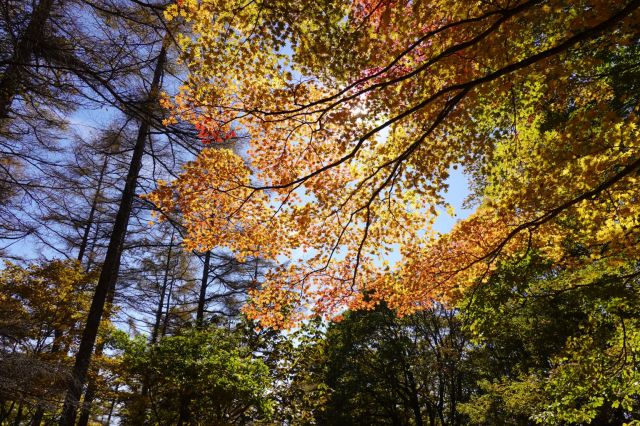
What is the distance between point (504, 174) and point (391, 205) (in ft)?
7.03

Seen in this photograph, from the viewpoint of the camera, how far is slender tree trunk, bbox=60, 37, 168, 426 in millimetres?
6127

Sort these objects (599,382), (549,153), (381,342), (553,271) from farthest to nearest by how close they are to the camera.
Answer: (381,342), (553,271), (599,382), (549,153)

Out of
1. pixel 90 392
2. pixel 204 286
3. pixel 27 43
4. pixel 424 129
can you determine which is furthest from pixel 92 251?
pixel 424 129

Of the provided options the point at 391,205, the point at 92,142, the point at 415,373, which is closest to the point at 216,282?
the point at 92,142

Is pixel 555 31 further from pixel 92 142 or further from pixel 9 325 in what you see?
pixel 92 142

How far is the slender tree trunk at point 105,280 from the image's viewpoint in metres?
6.13

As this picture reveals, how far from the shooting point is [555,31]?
17.3ft

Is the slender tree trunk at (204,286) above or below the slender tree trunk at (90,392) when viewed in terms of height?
above

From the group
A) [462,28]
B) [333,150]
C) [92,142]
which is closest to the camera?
[462,28]

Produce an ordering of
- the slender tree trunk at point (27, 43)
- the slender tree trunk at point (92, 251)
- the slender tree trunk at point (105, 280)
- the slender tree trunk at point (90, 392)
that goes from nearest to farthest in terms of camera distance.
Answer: the slender tree trunk at point (27, 43) → the slender tree trunk at point (105, 280) → the slender tree trunk at point (90, 392) → the slender tree trunk at point (92, 251)

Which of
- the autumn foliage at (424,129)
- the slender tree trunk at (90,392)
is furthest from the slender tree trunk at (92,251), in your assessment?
the autumn foliage at (424,129)

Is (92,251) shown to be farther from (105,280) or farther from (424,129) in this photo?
(424,129)

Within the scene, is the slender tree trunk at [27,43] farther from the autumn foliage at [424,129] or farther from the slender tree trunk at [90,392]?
the slender tree trunk at [90,392]

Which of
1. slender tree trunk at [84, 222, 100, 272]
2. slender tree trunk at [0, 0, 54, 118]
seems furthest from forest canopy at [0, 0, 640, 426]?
slender tree trunk at [84, 222, 100, 272]
